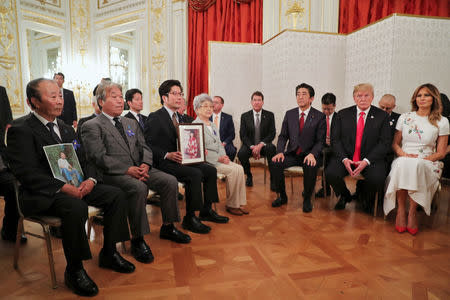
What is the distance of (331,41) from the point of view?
203 inches

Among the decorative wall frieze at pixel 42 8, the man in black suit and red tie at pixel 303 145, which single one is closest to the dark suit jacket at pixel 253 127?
the man in black suit and red tie at pixel 303 145

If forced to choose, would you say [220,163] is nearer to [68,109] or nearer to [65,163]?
[65,163]

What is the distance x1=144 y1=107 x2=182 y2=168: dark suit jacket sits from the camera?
9.93 feet

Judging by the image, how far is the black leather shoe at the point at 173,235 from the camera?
2.69m

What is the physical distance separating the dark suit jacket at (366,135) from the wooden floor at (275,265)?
0.81 m

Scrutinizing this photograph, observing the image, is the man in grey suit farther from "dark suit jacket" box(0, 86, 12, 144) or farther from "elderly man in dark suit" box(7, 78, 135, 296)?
"dark suit jacket" box(0, 86, 12, 144)

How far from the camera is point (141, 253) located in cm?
236

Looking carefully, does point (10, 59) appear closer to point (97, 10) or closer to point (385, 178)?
point (97, 10)

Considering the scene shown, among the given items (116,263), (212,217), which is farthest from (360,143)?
(116,263)

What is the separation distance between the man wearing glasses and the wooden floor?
0.27m

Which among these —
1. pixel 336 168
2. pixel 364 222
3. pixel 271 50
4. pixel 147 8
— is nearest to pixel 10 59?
pixel 147 8

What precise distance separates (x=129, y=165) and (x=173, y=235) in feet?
2.50

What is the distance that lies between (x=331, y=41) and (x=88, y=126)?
4.40m

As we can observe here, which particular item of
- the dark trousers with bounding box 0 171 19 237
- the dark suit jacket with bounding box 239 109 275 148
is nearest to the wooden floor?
the dark trousers with bounding box 0 171 19 237
